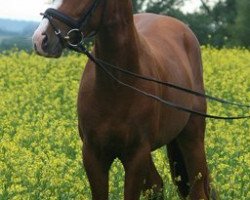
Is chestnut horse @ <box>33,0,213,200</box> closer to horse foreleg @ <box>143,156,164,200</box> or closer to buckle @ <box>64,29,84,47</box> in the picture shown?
buckle @ <box>64,29,84,47</box>

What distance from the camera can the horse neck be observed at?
5012 millimetres

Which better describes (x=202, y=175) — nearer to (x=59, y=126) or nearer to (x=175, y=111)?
(x=175, y=111)

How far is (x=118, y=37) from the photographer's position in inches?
202

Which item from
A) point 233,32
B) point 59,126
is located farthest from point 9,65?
point 233,32

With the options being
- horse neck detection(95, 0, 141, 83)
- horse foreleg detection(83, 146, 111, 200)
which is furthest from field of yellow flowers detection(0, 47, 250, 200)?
horse neck detection(95, 0, 141, 83)

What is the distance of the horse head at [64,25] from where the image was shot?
4594 millimetres

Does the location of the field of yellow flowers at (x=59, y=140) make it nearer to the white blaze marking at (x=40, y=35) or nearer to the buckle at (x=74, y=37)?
the buckle at (x=74, y=37)

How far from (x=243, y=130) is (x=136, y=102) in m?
4.95

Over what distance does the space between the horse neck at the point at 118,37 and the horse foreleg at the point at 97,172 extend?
0.52 m

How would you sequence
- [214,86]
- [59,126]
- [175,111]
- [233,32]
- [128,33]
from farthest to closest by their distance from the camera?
[233,32] < [214,86] < [59,126] < [175,111] < [128,33]

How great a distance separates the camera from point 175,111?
5941 mm

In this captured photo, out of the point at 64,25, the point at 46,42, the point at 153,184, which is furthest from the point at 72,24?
the point at 153,184

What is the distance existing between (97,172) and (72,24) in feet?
3.59

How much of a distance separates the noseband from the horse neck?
0.17 metres
